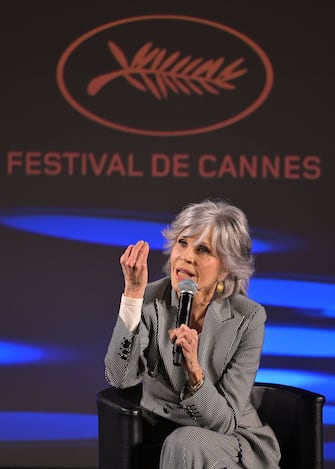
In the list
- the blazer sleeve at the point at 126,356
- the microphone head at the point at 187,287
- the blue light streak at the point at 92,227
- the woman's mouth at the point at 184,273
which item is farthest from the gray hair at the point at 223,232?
the blue light streak at the point at 92,227

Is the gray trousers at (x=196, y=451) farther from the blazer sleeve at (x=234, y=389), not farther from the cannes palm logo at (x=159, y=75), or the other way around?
the cannes palm logo at (x=159, y=75)

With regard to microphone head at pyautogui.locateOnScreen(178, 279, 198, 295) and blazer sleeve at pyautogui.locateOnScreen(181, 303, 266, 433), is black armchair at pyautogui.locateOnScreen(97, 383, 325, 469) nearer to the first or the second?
blazer sleeve at pyautogui.locateOnScreen(181, 303, 266, 433)

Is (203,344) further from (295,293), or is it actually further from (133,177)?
(133,177)

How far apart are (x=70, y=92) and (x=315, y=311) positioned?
68.2 inches

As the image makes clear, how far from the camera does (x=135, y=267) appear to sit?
8.86 feet

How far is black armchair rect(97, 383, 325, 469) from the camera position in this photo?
8.86ft

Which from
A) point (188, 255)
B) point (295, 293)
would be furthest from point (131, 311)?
point (295, 293)

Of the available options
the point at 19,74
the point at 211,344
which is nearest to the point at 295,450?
the point at 211,344

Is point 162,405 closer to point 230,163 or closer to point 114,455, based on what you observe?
point 114,455

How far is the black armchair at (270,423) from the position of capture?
270cm

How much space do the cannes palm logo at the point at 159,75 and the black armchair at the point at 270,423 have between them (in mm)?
1651

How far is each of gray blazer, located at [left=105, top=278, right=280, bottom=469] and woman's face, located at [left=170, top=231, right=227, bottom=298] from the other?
123 mm

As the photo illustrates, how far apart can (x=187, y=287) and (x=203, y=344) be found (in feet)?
1.08

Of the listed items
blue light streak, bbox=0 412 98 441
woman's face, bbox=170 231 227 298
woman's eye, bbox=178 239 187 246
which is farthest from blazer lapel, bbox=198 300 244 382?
blue light streak, bbox=0 412 98 441
